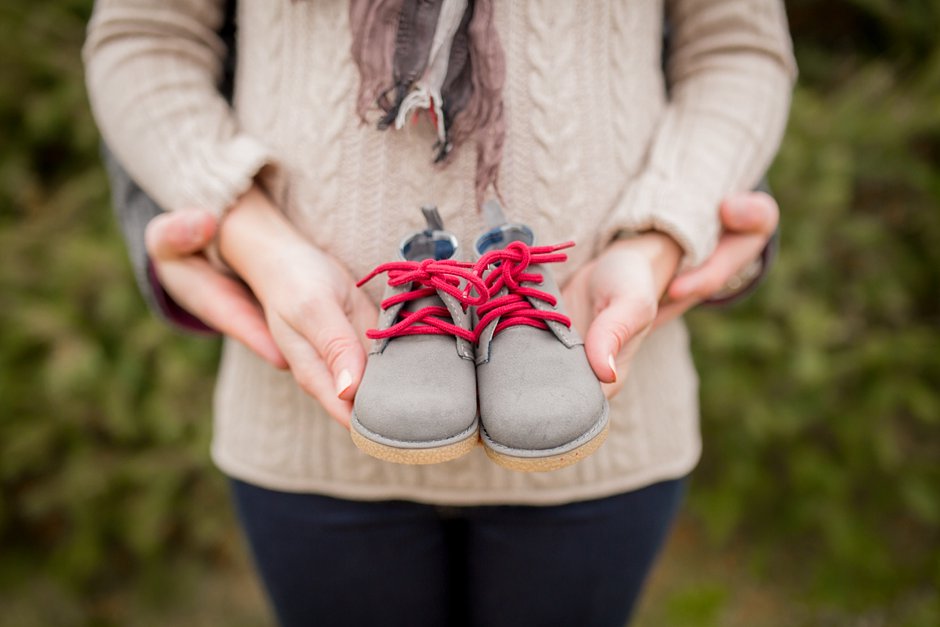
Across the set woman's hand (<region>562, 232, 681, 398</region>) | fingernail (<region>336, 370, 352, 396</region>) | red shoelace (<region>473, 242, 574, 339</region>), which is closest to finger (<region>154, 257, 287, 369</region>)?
fingernail (<region>336, 370, 352, 396</region>)

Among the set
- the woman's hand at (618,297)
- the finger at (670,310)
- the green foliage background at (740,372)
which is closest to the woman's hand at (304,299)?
the woman's hand at (618,297)

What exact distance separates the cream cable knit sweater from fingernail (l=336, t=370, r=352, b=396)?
162mm

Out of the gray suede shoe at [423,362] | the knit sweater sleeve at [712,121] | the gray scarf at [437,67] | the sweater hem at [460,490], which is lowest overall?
the sweater hem at [460,490]

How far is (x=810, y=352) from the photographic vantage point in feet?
6.70

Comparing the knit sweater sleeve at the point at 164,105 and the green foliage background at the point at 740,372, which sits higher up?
the knit sweater sleeve at the point at 164,105

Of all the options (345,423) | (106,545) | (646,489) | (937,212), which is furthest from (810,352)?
(106,545)

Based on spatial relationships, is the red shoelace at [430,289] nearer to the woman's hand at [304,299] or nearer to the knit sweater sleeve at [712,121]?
the woman's hand at [304,299]

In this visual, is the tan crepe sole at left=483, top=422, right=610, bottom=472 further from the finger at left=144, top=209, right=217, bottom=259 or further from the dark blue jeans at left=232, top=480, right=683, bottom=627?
the finger at left=144, top=209, right=217, bottom=259

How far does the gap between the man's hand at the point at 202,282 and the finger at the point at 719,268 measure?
1.62 feet

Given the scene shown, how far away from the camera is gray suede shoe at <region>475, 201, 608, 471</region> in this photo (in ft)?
2.26

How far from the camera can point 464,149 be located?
82 centimetres

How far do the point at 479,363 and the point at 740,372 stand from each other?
5.36 ft

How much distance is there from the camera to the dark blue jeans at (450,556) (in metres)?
0.92

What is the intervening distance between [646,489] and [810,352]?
1.31m
